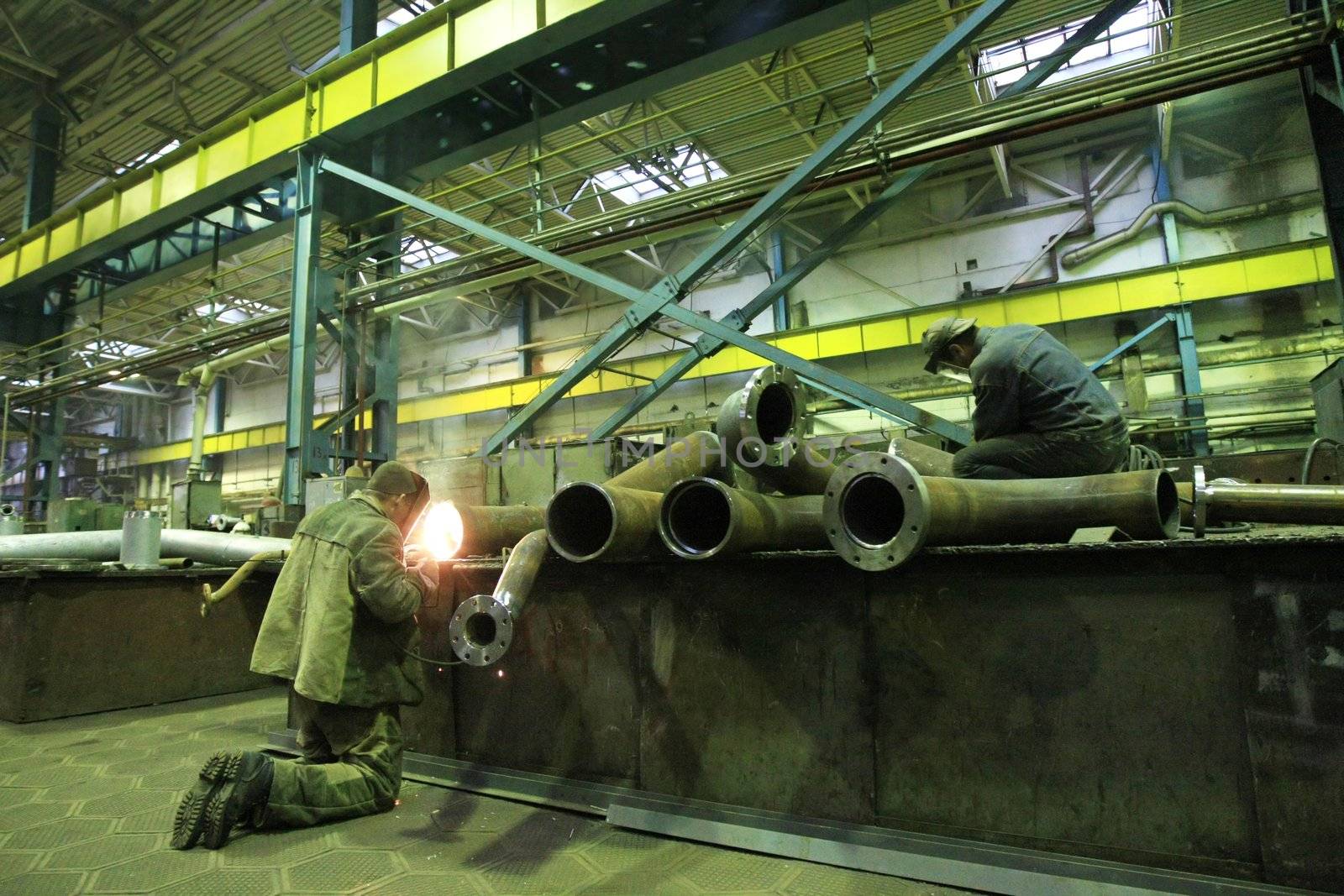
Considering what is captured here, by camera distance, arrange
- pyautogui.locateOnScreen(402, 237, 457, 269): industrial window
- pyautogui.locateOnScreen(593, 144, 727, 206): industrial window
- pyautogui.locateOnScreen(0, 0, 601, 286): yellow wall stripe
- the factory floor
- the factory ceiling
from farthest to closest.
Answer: pyautogui.locateOnScreen(402, 237, 457, 269): industrial window → pyautogui.locateOnScreen(593, 144, 727, 206): industrial window → the factory ceiling → pyautogui.locateOnScreen(0, 0, 601, 286): yellow wall stripe → the factory floor

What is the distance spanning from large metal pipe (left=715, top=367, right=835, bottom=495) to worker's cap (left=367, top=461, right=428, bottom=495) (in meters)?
1.28

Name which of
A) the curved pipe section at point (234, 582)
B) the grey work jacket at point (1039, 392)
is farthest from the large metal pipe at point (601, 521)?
the curved pipe section at point (234, 582)

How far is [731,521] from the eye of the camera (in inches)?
83.0

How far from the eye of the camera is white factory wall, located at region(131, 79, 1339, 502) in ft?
29.9

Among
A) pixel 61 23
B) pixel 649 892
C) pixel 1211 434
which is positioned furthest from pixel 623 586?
pixel 61 23

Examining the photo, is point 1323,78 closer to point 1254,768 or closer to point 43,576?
point 1254,768

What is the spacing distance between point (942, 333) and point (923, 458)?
662 mm

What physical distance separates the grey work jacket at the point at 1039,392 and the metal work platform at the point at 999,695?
Result: 720mm

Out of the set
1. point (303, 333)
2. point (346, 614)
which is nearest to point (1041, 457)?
point (346, 614)

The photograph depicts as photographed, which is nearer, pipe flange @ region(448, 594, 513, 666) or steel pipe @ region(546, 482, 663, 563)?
pipe flange @ region(448, 594, 513, 666)

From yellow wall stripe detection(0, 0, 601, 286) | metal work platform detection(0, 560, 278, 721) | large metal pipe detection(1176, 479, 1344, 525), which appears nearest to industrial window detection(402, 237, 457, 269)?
yellow wall stripe detection(0, 0, 601, 286)

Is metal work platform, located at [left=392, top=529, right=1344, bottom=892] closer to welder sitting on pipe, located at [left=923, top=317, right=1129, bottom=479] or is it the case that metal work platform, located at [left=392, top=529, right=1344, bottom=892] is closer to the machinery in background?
welder sitting on pipe, located at [left=923, top=317, right=1129, bottom=479]

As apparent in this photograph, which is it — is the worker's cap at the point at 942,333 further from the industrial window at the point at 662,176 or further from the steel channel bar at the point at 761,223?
the industrial window at the point at 662,176

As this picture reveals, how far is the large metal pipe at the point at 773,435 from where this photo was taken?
2.56 metres
